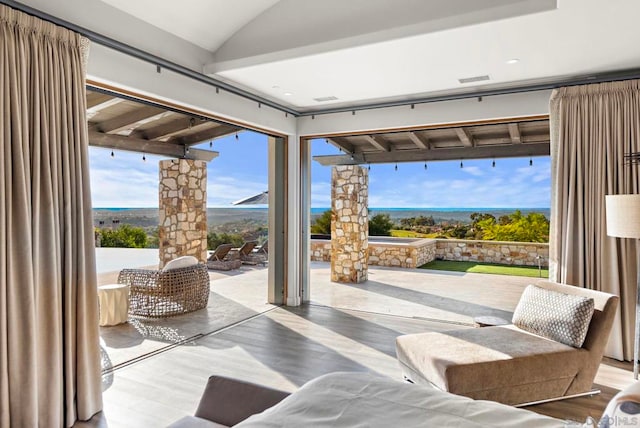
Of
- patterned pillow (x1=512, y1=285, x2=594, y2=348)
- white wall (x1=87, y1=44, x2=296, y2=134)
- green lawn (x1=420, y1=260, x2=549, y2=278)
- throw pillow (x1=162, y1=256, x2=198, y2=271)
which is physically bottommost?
green lawn (x1=420, y1=260, x2=549, y2=278)

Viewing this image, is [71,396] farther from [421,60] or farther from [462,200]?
[462,200]

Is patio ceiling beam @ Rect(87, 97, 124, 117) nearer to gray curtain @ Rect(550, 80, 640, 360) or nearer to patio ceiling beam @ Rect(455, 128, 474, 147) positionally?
gray curtain @ Rect(550, 80, 640, 360)

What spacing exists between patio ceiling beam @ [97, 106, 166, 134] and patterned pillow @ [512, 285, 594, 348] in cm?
501

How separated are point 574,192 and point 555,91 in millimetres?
988

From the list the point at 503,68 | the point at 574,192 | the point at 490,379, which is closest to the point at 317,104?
the point at 503,68

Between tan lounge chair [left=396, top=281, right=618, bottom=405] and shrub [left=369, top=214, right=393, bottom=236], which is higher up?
shrub [left=369, top=214, right=393, bottom=236]

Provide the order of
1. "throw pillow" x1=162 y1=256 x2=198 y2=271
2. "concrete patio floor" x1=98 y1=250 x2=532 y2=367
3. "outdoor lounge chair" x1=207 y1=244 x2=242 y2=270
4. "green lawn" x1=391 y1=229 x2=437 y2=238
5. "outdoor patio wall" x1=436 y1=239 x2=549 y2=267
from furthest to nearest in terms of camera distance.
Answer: "green lawn" x1=391 y1=229 x2=437 y2=238 < "outdoor patio wall" x1=436 y1=239 x2=549 y2=267 < "outdoor lounge chair" x1=207 y1=244 x2=242 y2=270 < "throw pillow" x1=162 y1=256 x2=198 y2=271 < "concrete patio floor" x1=98 y1=250 x2=532 y2=367

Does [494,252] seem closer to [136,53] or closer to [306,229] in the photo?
[306,229]

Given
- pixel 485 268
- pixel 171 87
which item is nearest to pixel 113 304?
pixel 171 87

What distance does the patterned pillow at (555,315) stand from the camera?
2910mm

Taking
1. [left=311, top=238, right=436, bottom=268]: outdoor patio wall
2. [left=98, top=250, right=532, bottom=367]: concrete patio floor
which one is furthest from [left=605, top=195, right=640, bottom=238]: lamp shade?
[left=311, top=238, right=436, bottom=268]: outdoor patio wall

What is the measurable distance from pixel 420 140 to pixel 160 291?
5313mm

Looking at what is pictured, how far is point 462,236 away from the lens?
43.6 ft

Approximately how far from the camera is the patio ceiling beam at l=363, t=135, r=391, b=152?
25.3 feet
